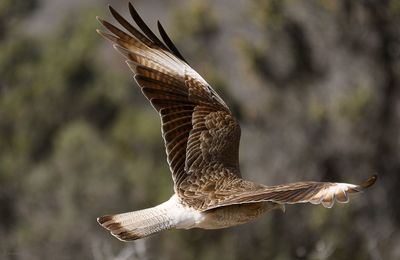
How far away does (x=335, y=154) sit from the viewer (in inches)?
593

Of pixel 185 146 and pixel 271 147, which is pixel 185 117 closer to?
pixel 185 146

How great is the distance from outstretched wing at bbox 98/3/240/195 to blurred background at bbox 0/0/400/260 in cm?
523

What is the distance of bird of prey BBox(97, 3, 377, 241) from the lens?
688cm

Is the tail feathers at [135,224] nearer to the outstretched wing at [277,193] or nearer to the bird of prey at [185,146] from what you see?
the bird of prey at [185,146]

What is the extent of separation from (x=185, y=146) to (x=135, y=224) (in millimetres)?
906

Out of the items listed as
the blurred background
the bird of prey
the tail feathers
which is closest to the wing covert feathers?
the bird of prey

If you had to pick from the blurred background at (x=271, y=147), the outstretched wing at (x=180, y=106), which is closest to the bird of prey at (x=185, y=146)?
the outstretched wing at (x=180, y=106)

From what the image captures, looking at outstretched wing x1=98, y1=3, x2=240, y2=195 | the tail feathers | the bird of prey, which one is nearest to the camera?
the tail feathers

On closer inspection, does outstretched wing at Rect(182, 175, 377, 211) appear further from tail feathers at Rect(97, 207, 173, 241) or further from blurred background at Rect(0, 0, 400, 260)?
blurred background at Rect(0, 0, 400, 260)

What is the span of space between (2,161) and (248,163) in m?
4.55

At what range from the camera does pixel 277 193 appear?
6.29 m

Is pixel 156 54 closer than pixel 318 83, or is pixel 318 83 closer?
pixel 156 54

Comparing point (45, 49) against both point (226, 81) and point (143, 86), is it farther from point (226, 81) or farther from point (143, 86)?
point (143, 86)

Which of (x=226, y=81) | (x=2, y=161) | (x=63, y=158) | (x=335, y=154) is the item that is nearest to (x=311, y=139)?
(x=335, y=154)
